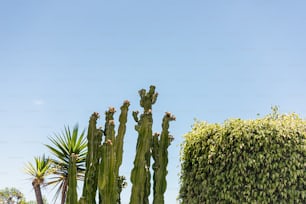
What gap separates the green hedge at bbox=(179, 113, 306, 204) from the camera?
243 inches

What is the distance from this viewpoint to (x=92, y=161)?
21.1 ft

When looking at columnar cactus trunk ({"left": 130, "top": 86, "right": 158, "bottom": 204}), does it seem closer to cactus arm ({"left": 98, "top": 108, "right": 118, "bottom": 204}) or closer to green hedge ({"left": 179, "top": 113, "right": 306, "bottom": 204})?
cactus arm ({"left": 98, "top": 108, "right": 118, "bottom": 204})

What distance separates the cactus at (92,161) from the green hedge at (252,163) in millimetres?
1711

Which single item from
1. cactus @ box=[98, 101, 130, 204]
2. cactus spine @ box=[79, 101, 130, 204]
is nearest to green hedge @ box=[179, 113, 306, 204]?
cactus spine @ box=[79, 101, 130, 204]

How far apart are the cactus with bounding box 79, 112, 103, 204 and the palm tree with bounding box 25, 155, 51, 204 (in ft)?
12.8

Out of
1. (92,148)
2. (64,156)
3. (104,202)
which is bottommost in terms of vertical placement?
(104,202)

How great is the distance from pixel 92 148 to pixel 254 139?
2.59m

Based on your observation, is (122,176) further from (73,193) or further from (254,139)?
(254,139)

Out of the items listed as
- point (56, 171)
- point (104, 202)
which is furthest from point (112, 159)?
point (56, 171)

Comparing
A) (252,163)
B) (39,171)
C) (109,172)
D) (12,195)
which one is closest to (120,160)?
(109,172)

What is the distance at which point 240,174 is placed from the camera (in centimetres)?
639

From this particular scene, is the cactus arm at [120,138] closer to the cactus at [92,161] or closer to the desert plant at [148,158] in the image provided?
the desert plant at [148,158]

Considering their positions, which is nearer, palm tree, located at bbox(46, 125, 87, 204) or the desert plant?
the desert plant

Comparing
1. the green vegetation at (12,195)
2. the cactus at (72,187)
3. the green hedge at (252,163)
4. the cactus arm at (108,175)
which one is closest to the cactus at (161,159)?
the cactus arm at (108,175)
